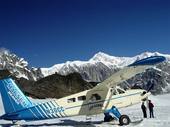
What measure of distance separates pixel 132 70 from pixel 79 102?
4.09m

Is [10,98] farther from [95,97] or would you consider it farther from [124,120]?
[124,120]

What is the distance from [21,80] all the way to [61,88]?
1678cm

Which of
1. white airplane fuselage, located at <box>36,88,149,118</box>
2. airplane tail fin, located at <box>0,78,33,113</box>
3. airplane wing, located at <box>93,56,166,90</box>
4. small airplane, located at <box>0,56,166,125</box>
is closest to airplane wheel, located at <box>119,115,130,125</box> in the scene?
small airplane, located at <box>0,56,166,125</box>

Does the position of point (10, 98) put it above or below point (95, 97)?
above

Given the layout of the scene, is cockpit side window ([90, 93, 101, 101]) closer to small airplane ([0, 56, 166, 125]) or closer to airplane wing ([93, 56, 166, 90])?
small airplane ([0, 56, 166, 125])

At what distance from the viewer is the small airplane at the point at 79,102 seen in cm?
2234

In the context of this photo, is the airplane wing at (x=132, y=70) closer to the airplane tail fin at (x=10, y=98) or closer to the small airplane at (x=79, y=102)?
the small airplane at (x=79, y=102)

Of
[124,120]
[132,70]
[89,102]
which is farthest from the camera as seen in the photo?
[89,102]

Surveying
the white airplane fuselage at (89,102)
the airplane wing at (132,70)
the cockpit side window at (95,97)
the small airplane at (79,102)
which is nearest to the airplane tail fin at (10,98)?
the small airplane at (79,102)

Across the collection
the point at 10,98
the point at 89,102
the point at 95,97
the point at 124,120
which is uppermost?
the point at 10,98

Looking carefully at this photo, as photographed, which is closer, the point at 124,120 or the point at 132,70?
the point at 132,70

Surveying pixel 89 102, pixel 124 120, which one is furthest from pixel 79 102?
pixel 124 120

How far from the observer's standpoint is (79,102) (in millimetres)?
23328

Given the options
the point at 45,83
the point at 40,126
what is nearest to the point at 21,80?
the point at 45,83
